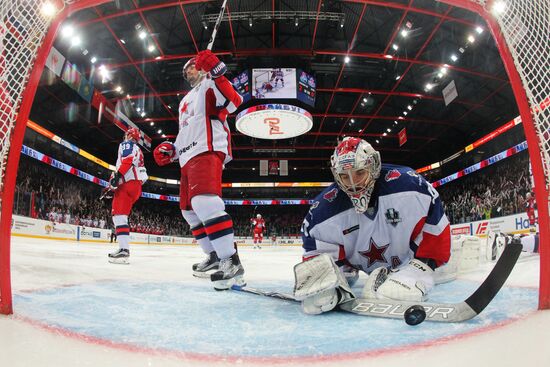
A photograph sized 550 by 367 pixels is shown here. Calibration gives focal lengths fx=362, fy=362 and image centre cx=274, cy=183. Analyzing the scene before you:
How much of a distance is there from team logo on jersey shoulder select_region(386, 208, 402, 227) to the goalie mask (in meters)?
0.14

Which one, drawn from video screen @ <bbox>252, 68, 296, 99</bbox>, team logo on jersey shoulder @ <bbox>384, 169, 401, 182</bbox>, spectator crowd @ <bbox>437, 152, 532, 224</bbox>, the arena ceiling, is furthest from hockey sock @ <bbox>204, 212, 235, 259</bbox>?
spectator crowd @ <bbox>437, 152, 532, 224</bbox>

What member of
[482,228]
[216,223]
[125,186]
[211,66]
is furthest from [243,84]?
[216,223]

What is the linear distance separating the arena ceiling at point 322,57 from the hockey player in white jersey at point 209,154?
713cm

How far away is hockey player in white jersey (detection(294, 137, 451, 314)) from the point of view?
138 centimetres

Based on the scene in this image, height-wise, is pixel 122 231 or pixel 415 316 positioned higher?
pixel 122 231

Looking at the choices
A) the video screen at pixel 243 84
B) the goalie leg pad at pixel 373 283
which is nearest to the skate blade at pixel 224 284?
the goalie leg pad at pixel 373 283

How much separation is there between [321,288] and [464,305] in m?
0.46

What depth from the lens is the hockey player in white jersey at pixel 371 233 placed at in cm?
138

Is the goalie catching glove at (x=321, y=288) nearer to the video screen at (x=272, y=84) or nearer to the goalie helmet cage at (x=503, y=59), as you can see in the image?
the goalie helmet cage at (x=503, y=59)

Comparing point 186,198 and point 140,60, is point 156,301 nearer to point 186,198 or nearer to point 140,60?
point 186,198

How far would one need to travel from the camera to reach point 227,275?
1.88 meters

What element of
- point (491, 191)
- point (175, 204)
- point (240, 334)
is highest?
point (175, 204)

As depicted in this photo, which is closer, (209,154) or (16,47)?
(16,47)

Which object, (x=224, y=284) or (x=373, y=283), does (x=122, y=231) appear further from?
(x=373, y=283)
